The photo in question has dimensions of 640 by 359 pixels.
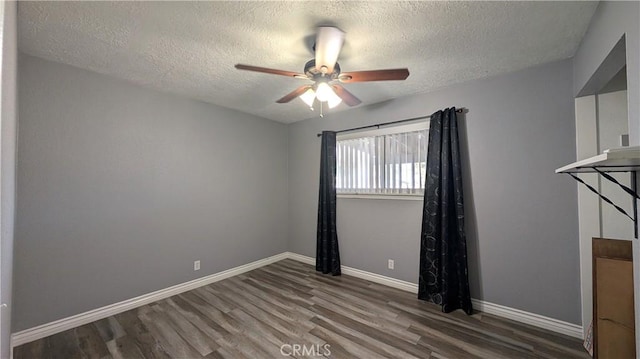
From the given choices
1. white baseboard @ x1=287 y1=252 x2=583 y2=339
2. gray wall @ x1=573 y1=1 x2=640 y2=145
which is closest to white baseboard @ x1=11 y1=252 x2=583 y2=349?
white baseboard @ x1=287 y1=252 x2=583 y2=339

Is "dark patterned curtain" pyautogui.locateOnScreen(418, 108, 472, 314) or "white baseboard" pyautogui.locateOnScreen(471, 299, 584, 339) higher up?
"dark patterned curtain" pyautogui.locateOnScreen(418, 108, 472, 314)

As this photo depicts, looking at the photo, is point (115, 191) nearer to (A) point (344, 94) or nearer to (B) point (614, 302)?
(A) point (344, 94)

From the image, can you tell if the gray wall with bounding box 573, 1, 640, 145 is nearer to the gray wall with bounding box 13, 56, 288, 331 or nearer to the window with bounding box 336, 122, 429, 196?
the window with bounding box 336, 122, 429, 196

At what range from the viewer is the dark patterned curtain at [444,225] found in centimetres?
247

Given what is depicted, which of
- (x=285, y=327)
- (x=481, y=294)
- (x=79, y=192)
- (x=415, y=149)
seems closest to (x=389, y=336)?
(x=285, y=327)

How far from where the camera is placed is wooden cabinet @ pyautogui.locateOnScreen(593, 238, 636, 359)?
1.53m

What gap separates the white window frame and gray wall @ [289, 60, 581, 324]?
84 millimetres

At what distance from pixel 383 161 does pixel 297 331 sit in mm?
2178

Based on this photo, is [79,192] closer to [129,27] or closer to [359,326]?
Result: [129,27]

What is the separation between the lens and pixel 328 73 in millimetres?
1868

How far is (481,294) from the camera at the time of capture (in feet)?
8.12

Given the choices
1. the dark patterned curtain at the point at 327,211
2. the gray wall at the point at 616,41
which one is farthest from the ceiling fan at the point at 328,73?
the dark patterned curtain at the point at 327,211

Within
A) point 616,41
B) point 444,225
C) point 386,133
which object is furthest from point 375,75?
point 444,225

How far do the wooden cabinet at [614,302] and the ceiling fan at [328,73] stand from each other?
6.00 ft
